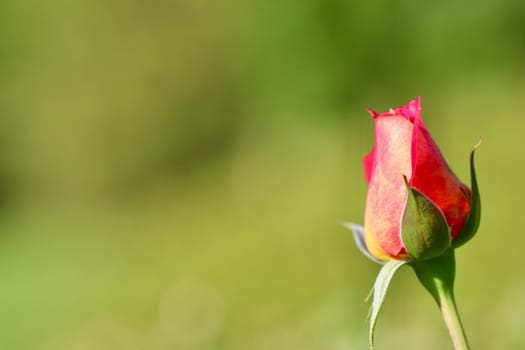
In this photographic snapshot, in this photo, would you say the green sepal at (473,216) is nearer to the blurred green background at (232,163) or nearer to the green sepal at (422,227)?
the green sepal at (422,227)

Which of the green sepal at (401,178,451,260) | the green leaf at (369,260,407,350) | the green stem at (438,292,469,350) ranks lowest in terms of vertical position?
the green stem at (438,292,469,350)

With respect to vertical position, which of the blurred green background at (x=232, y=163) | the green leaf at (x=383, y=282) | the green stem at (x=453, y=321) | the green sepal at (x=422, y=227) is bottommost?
the blurred green background at (x=232, y=163)

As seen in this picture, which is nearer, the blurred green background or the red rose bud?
the red rose bud

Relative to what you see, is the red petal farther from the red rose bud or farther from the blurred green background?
the blurred green background

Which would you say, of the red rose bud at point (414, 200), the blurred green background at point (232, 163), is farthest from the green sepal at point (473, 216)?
the blurred green background at point (232, 163)

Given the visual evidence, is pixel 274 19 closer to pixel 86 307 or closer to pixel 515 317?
pixel 515 317

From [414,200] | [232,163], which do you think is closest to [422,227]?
[414,200]

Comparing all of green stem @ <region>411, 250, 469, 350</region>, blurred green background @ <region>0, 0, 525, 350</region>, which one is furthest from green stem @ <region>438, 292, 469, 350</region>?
blurred green background @ <region>0, 0, 525, 350</region>

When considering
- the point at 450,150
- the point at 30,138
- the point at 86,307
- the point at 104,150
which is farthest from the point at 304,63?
the point at 30,138
